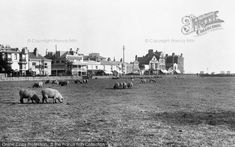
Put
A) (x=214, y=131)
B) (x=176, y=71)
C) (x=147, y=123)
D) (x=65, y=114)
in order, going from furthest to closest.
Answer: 1. (x=176, y=71)
2. (x=65, y=114)
3. (x=147, y=123)
4. (x=214, y=131)

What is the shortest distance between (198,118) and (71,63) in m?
96.3

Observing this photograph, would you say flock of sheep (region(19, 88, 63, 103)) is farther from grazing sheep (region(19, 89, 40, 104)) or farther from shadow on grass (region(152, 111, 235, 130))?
shadow on grass (region(152, 111, 235, 130))

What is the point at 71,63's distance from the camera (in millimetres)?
108688

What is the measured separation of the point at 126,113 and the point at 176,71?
160 m

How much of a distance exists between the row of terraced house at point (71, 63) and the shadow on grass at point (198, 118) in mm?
→ 66859

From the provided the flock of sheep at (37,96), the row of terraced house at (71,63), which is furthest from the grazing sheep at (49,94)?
the row of terraced house at (71,63)

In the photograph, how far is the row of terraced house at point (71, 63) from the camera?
8988cm

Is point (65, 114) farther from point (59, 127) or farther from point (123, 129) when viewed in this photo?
point (123, 129)

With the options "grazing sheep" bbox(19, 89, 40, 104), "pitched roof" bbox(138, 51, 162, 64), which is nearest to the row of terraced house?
"pitched roof" bbox(138, 51, 162, 64)

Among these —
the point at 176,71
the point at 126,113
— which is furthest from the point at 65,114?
the point at 176,71

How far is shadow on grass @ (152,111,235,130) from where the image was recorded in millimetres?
13039

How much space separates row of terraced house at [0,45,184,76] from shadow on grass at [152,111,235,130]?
66.9 m

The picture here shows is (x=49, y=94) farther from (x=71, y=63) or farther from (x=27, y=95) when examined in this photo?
(x=71, y=63)

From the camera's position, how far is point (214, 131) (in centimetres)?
1124
